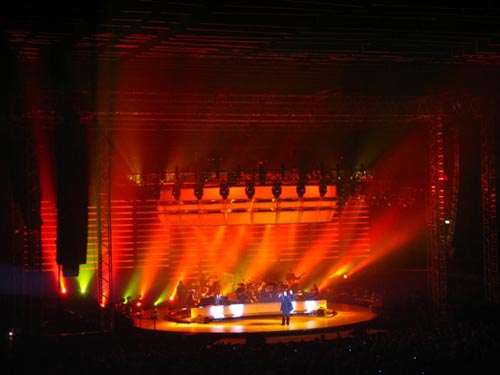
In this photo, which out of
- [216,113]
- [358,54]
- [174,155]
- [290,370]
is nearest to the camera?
[290,370]

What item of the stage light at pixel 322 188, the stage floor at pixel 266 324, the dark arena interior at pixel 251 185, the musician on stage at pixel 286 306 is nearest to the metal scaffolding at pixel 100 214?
the dark arena interior at pixel 251 185

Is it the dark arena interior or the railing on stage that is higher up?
the dark arena interior

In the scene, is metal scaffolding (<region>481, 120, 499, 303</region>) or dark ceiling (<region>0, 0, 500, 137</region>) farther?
metal scaffolding (<region>481, 120, 499, 303</region>)

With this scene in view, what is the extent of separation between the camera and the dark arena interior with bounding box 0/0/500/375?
11.9m

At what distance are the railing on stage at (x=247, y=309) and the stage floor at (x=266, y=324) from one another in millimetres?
152

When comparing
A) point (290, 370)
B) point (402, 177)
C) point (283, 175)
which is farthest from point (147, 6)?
point (402, 177)

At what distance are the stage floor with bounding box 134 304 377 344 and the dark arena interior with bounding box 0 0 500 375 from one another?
0.41 feet

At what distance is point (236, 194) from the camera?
21.1 meters

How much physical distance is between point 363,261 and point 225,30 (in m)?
13.4

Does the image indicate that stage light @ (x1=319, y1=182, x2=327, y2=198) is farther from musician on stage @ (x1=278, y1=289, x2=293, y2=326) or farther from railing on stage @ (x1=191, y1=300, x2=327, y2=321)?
musician on stage @ (x1=278, y1=289, x2=293, y2=326)

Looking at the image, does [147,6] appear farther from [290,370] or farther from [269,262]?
[269,262]

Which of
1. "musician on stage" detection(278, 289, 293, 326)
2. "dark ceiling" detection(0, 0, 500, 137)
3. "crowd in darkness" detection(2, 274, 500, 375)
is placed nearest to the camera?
"crowd in darkness" detection(2, 274, 500, 375)

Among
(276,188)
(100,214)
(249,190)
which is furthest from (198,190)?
(100,214)

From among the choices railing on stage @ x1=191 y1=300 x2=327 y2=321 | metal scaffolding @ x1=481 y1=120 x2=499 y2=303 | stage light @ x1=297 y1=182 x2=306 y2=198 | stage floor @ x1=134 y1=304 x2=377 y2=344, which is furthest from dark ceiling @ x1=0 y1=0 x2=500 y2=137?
stage floor @ x1=134 y1=304 x2=377 y2=344
